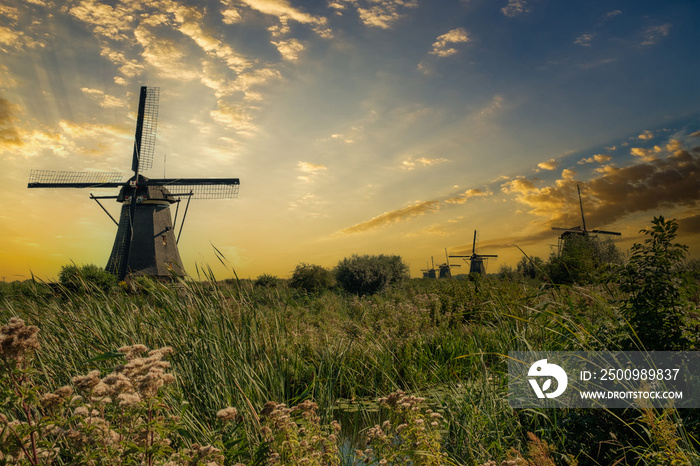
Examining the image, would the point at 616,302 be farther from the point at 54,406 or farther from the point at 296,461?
the point at 54,406

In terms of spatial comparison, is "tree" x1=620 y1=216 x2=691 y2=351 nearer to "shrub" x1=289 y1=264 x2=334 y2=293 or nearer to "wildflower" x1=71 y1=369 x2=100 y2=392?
"wildflower" x1=71 y1=369 x2=100 y2=392

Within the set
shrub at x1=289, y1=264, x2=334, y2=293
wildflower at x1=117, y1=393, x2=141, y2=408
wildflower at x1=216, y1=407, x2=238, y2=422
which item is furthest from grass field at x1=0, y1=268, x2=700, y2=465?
shrub at x1=289, y1=264, x2=334, y2=293

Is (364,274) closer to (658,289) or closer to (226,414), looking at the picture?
(658,289)

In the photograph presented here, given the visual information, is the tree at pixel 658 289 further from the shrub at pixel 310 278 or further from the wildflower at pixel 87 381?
the shrub at pixel 310 278

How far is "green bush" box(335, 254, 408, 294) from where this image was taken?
26297mm

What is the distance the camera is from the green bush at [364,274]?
1035 inches

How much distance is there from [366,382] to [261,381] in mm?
2648

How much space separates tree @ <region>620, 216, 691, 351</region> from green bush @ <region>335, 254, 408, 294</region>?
22.1m

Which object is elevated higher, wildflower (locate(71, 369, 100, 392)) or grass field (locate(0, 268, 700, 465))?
wildflower (locate(71, 369, 100, 392))

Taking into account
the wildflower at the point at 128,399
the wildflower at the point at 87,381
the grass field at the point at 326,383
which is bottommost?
the grass field at the point at 326,383

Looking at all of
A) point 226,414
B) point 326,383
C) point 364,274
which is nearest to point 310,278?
point 364,274

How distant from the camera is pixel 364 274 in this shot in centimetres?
2620

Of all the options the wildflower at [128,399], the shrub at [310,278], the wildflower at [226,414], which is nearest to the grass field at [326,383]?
the wildflower at [226,414]

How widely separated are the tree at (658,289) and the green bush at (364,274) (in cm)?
2213
